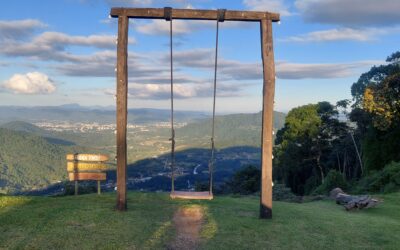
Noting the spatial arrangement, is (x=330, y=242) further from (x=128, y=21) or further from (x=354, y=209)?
(x=128, y=21)

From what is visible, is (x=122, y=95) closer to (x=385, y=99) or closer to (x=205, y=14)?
(x=205, y=14)

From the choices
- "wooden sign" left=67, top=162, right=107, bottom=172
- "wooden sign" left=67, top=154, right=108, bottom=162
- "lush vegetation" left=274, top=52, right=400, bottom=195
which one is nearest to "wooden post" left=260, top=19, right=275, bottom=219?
"wooden sign" left=67, top=162, right=107, bottom=172

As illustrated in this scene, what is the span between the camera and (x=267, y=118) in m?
10.6

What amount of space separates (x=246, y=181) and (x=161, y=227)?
114 feet

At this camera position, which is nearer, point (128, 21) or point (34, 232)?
point (34, 232)

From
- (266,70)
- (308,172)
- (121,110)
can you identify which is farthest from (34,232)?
(308,172)

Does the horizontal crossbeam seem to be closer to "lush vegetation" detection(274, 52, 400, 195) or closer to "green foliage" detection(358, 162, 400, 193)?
"green foliage" detection(358, 162, 400, 193)

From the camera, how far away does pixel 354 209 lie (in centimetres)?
1371

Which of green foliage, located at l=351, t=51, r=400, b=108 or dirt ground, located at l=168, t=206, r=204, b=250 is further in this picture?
green foliage, located at l=351, t=51, r=400, b=108

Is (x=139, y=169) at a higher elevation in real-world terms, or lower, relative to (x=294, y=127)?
lower

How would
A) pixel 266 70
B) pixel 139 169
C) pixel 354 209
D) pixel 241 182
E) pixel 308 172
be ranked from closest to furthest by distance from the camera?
pixel 266 70 → pixel 354 209 → pixel 241 182 → pixel 308 172 → pixel 139 169

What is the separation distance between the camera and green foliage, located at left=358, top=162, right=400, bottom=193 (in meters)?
20.6

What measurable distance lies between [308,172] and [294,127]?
7.00 metres

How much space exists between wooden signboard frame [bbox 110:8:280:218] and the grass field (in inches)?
32.1
